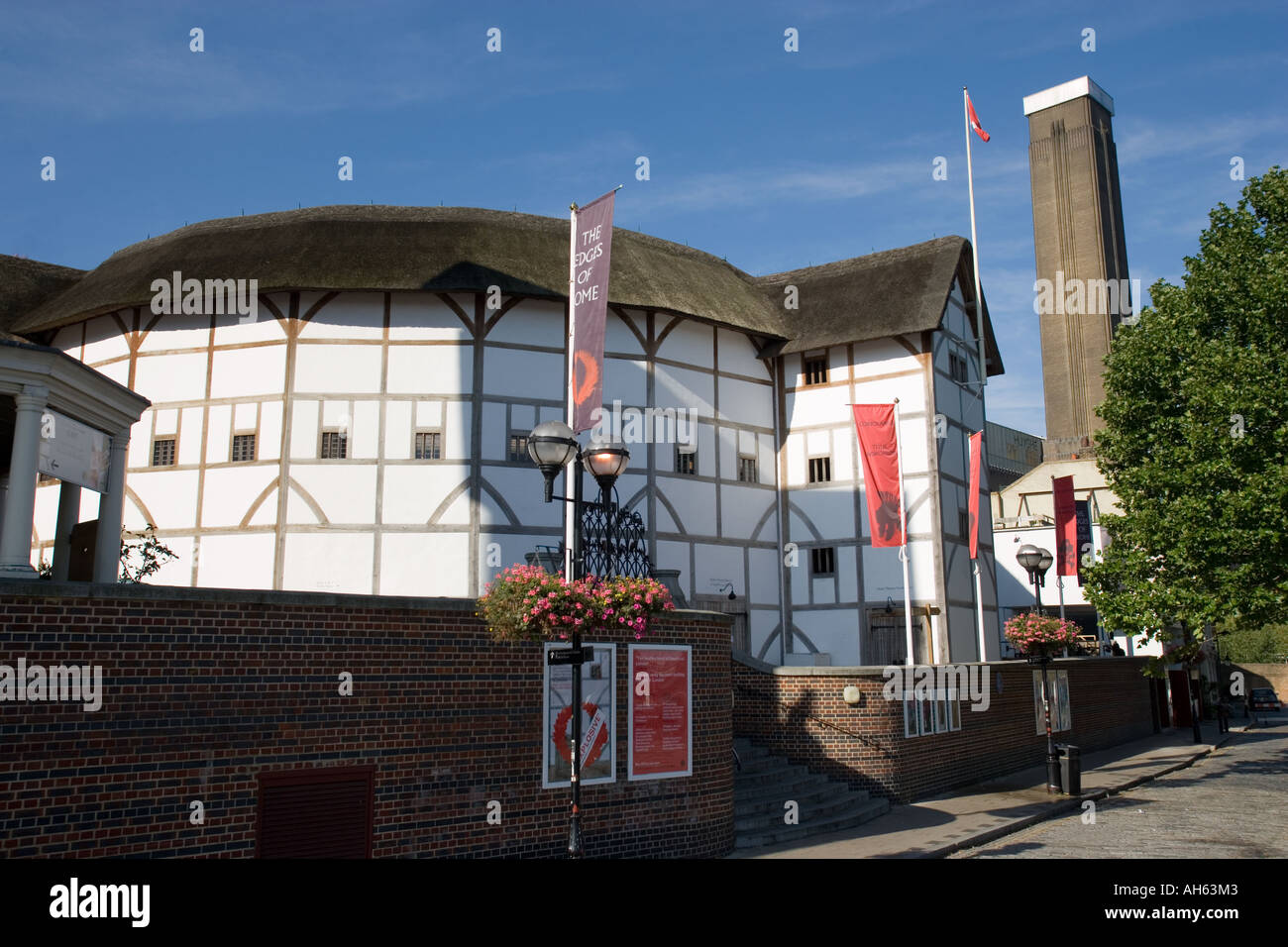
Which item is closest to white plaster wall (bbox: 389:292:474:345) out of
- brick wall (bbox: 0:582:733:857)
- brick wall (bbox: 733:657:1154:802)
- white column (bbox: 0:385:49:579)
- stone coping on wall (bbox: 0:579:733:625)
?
brick wall (bbox: 733:657:1154:802)

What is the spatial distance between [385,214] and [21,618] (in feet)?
65.3

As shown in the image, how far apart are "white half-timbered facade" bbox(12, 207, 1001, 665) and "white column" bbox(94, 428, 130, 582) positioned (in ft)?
31.8

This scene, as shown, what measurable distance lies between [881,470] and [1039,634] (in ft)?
15.7

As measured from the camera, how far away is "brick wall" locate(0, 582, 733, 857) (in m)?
8.26

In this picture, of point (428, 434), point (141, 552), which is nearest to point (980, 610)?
point (428, 434)

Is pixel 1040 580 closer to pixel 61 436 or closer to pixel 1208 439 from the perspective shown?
pixel 1208 439

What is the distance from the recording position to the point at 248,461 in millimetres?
22531

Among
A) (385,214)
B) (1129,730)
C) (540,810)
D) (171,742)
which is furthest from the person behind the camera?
(1129,730)

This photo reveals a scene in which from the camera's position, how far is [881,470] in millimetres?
22125

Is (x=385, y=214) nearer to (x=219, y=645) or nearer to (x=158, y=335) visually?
(x=158, y=335)

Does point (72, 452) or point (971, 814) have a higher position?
point (72, 452)

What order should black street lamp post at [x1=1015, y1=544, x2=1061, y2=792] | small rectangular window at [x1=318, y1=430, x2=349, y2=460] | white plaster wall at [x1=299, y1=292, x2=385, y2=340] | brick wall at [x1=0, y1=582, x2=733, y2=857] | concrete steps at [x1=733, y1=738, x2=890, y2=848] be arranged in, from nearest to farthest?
brick wall at [x1=0, y1=582, x2=733, y2=857] < concrete steps at [x1=733, y1=738, x2=890, y2=848] < black street lamp post at [x1=1015, y1=544, x2=1061, y2=792] < small rectangular window at [x1=318, y1=430, x2=349, y2=460] < white plaster wall at [x1=299, y1=292, x2=385, y2=340]

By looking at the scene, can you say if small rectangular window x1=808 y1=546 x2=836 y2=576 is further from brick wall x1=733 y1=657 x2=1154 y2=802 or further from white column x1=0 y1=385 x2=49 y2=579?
white column x1=0 y1=385 x2=49 y2=579
